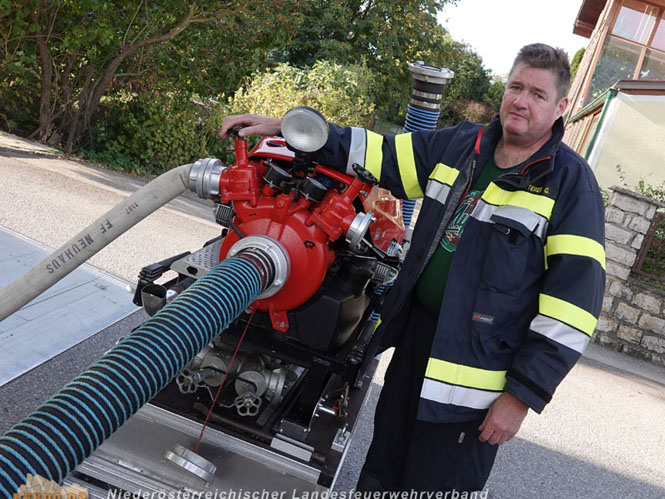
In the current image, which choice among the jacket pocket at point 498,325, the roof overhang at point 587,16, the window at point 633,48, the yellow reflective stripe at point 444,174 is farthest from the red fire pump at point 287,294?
the roof overhang at point 587,16

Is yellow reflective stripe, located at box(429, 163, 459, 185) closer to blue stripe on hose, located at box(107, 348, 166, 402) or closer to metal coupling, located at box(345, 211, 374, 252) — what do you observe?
metal coupling, located at box(345, 211, 374, 252)

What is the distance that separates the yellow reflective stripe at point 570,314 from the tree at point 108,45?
6223 mm

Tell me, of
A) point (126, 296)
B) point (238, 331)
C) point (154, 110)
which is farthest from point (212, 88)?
point (238, 331)

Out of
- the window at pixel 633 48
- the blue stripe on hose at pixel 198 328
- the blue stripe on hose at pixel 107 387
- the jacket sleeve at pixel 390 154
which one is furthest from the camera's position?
the window at pixel 633 48

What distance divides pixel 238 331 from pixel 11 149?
5760mm

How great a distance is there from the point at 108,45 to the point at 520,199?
6.85 meters

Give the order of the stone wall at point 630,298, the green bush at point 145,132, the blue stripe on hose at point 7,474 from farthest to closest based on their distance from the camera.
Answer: the green bush at point 145,132, the stone wall at point 630,298, the blue stripe on hose at point 7,474

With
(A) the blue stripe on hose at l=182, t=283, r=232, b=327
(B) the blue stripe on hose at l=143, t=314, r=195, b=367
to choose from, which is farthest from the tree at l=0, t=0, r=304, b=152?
(B) the blue stripe on hose at l=143, t=314, r=195, b=367

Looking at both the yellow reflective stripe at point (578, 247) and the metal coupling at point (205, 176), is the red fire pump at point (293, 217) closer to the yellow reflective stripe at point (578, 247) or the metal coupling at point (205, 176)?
the metal coupling at point (205, 176)

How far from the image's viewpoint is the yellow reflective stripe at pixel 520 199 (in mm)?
1934

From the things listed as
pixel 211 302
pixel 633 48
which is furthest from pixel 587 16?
pixel 211 302

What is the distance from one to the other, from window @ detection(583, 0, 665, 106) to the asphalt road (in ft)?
33.7

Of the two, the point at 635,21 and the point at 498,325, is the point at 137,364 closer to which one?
the point at 498,325

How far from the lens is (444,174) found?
2174 mm
